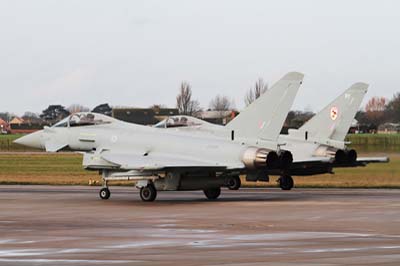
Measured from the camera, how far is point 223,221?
23.2 metres

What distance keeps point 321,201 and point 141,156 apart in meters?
6.09

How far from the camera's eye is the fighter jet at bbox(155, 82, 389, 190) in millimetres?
37844

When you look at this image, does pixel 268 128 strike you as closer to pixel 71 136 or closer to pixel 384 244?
pixel 71 136

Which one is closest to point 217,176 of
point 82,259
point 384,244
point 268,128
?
point 268,128

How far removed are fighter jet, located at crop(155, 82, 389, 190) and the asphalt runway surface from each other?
3387mm

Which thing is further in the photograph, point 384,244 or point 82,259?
point 384,244

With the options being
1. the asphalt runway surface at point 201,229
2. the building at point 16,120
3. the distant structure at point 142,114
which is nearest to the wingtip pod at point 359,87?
the asphalt runway surface at point 201,229

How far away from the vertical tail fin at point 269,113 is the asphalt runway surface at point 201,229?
2.27 m

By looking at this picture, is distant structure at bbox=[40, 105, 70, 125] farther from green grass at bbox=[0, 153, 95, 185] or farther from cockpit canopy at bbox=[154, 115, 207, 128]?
cockpit canopy at bbox=[154, 115, 207, 128]

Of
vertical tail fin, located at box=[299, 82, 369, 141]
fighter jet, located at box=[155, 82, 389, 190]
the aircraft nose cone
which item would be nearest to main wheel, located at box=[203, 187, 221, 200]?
fighter jet, located at box=[155, 82, 389, 190]

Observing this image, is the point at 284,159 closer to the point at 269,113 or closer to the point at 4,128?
the point at 269,113

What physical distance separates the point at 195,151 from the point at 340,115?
11.2 meters

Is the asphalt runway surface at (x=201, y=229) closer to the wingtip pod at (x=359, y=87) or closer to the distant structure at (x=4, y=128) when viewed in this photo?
the wingtip pod at (x=359, y=87)

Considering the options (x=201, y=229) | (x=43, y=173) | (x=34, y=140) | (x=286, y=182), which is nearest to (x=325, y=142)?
(x=286, y=182)
